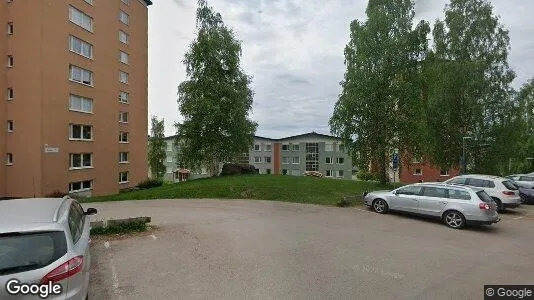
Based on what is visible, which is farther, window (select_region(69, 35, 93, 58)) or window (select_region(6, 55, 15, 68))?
window (select_region(69, 35, 93, 58))

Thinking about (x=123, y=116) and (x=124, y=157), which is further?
(x=123, y=116)

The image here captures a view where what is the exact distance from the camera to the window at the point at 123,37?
34.6 metres

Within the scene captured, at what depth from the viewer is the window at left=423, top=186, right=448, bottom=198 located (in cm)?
1325

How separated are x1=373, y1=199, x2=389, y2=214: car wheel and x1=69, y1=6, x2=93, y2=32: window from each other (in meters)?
25.8

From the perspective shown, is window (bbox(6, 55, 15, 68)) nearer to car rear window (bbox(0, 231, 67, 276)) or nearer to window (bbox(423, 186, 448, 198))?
car rear window (bbox(0, 231, 67, 276))

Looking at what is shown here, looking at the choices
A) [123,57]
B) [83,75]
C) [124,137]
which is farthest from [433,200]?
[123,57]

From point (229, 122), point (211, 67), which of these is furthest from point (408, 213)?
point (211, 67)

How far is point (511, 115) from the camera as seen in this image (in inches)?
981

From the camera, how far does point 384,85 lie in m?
23.5

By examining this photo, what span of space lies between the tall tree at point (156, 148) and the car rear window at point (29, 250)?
181ft

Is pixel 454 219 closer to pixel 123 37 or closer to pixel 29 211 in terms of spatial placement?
pixel 29 211

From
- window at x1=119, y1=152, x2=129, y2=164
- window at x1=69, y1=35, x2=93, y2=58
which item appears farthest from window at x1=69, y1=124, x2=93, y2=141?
window at x1=69, y1=35, x2=93, y2=58

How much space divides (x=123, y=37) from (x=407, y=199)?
104ft

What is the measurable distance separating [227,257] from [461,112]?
23.6 m
